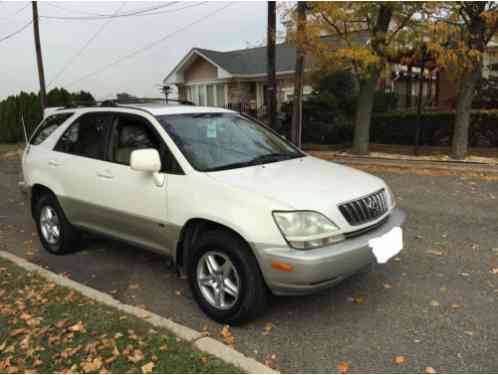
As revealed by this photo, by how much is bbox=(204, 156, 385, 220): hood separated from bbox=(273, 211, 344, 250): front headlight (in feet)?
0.18

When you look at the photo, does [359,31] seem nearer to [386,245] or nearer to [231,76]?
[386,245]

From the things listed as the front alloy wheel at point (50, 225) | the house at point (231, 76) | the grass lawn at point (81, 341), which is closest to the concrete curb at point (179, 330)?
the grass lawn at point (81, 341)

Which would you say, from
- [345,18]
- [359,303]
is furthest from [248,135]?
[345,18]

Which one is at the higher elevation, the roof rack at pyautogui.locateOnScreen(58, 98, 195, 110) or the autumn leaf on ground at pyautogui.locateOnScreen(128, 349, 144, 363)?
the roof rack at pyautogui.locateOnScreen(58, 98, 195, 110)

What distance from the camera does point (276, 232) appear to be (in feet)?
9.96

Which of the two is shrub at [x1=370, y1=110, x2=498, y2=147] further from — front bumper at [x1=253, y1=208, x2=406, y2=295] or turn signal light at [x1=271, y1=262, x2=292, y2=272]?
turn signal light at [x1=271, y1=262, x2=292, y2=272]

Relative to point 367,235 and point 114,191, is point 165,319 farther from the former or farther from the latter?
point 367,235

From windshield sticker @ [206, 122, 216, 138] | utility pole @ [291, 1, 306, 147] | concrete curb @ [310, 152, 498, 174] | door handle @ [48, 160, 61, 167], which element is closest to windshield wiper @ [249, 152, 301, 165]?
windshield sticker @ [206, 122, 216, 138]

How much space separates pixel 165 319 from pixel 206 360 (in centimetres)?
70

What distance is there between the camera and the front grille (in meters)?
3.24

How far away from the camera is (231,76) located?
77.4 feet

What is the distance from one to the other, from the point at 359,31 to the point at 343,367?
10.5 meters

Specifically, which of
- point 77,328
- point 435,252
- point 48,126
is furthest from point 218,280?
point 48,126

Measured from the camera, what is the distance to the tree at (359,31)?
1035cm
